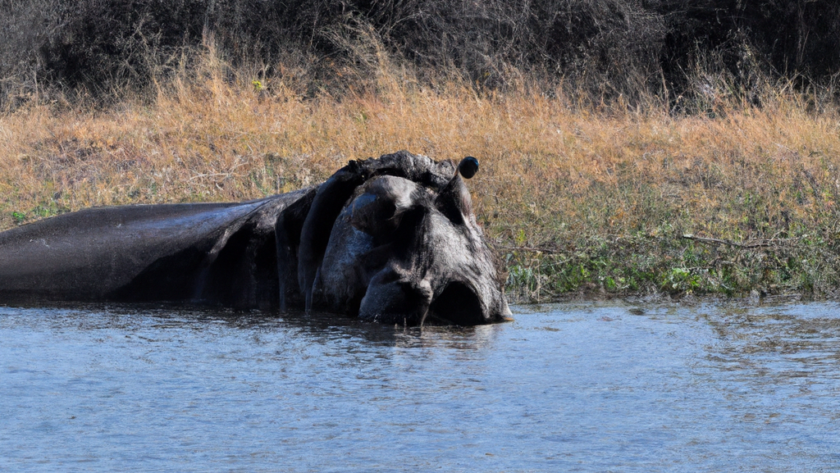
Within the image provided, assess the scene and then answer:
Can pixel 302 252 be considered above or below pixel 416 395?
above

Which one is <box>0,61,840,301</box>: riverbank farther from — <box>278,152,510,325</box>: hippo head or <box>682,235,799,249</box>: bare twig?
<box>278,152,510,325</box>: hippo head

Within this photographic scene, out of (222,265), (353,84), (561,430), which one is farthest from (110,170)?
(561,430)

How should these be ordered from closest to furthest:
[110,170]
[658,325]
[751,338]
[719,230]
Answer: [751,338] < [658,325] < [719,230] < [110,170]

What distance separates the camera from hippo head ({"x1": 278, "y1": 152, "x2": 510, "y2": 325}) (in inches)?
149

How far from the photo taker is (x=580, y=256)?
6.09 m

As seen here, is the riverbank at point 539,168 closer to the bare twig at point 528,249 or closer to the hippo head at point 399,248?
the bare twig at point 528,249

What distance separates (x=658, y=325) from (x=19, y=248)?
3022mm

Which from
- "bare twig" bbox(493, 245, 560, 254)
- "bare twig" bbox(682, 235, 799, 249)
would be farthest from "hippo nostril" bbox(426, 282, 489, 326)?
"bare twig" bbox(682, 235, 799, 249)

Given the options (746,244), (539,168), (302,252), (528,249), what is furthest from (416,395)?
(539,168)

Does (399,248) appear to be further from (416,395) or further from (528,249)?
(528,249)

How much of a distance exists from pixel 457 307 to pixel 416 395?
1.00 m

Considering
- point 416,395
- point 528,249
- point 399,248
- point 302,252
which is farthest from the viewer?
point 528,249

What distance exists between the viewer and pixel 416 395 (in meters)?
2.94

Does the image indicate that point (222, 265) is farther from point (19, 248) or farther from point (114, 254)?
point (19, 248)
